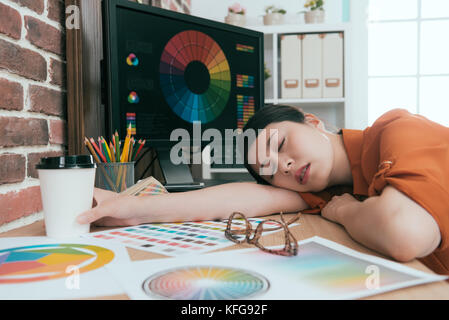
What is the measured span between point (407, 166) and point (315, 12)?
A: 1755 mm

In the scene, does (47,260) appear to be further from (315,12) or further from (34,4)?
(315,12)

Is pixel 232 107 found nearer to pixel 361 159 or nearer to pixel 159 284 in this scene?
pixel 361 159

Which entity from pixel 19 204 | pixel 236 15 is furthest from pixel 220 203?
pixel 236 15

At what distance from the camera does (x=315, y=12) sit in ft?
6.72

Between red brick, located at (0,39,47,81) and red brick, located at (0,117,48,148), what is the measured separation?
10cm

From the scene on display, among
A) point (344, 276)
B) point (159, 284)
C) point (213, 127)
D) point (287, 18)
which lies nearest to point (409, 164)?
point (344, 276)

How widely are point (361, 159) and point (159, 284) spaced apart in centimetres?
61

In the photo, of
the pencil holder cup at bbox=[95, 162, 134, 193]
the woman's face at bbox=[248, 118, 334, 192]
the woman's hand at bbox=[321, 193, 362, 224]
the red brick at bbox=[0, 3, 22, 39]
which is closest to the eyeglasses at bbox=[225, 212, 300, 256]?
the woman's hand at bbox=[321, 193, 362, 224]

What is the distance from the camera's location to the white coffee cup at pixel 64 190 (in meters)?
0.54

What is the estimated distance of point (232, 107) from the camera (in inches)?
48.1

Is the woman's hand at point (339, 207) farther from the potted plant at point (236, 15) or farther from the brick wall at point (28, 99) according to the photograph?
the potted plant at point (236, 15)


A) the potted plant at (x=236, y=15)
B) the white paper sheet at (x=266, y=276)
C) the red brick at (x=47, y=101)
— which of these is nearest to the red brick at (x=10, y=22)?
the red brick at (x=47, y=101)

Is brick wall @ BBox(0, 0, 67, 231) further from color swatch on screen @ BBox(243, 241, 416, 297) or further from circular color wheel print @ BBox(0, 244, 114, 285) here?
color swatch on screen @ BBox(243, 241, 416, 297)

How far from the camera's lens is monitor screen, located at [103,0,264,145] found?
980mm
